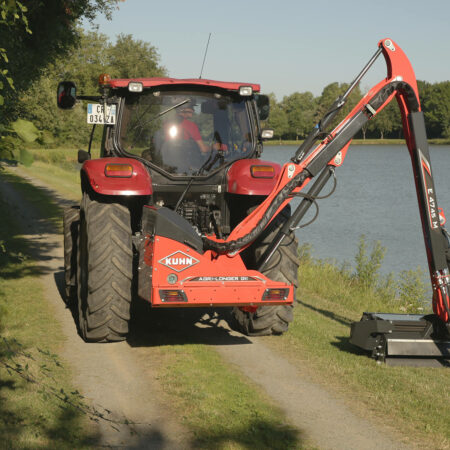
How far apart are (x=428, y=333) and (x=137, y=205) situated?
307 cm

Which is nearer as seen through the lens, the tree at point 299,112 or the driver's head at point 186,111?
the driver's head at point 186,111

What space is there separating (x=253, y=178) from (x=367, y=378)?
2.16 metres

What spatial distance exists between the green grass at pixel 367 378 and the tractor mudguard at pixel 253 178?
1.50 m

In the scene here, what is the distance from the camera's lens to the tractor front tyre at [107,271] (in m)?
6.00

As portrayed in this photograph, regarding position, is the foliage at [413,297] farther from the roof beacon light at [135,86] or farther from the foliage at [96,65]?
the foliage at [96,65]

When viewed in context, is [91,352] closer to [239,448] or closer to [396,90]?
[239,448]

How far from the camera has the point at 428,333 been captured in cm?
618

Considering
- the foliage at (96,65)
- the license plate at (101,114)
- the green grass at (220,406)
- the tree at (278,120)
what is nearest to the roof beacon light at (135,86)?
the license plate at (101,114)

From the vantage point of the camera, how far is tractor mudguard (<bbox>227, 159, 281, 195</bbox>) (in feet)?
21.2

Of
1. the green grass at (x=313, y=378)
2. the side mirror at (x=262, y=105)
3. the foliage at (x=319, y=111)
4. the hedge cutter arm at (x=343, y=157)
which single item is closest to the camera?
the green grass at (x=313, y=378)

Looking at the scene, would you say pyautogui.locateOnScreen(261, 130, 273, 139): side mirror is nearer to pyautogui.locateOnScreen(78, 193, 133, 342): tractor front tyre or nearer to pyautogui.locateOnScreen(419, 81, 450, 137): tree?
Result: pyautogui.locateOnScreen(78, 193, 133, 342): tractor front tyre

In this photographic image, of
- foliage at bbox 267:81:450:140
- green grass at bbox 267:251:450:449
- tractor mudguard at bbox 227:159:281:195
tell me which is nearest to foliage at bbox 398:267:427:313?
green grass at bbox 267:251:450:449

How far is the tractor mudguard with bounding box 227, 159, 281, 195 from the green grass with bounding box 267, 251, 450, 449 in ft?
4.92

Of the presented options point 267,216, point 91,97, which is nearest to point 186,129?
point 91,97
